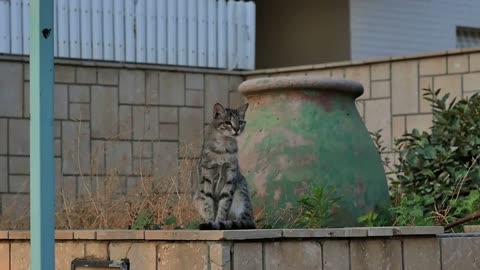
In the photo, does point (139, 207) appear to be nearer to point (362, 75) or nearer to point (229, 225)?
point (229, 225)

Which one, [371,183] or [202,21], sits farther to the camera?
[202,21]

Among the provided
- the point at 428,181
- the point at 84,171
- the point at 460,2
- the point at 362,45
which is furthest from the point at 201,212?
the point at 460,2

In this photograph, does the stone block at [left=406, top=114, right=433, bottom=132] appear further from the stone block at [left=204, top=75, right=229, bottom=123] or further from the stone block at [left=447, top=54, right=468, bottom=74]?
the stone block at [left=204, top=75, right=229, bottom=123]

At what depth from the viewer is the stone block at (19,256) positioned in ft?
20.9

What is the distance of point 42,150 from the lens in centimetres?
482

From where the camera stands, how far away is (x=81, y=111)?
11383mm

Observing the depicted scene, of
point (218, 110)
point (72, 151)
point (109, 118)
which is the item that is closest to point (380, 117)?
point (109, 118)

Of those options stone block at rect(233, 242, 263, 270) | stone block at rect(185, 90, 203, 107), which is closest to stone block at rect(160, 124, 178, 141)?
stone block at rect(185, 90, 203, 107)

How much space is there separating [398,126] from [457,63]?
0.89 m

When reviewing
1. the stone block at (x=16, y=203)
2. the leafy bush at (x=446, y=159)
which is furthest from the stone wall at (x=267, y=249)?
the stone block at (x=16, y=203)

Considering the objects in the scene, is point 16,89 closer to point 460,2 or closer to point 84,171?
point 84,171

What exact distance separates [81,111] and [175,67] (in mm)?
1199

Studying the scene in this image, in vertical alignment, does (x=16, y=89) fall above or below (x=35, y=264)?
above

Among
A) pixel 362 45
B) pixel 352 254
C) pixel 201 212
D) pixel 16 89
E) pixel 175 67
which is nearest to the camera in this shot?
pixel 352 254
